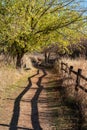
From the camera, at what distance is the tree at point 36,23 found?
1942 centimetres

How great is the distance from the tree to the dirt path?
547cm

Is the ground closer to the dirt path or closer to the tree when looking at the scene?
the dirt path

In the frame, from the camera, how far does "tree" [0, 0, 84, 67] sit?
19.4 meters

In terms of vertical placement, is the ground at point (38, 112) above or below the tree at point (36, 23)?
below

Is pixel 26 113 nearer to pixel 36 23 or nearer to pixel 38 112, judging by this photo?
pixel 38 112

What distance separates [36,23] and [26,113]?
37.8ft

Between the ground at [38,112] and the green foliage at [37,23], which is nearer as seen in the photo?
the ground at [38,112]

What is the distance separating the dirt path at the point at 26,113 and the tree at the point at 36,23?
215 inches

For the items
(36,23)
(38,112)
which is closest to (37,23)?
(36,23)

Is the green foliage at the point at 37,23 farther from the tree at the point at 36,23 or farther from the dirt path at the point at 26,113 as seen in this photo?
the dirt path at the point at 26,113

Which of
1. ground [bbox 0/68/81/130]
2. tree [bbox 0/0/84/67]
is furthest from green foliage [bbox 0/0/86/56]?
ground [bbox 0/68/81/130]

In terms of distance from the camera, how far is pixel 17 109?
12.1 meters

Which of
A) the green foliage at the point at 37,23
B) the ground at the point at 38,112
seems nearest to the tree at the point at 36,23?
the green foliage at the point at 37,23

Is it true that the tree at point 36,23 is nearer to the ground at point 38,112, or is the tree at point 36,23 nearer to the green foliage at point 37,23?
the green foliage at point 37,23
